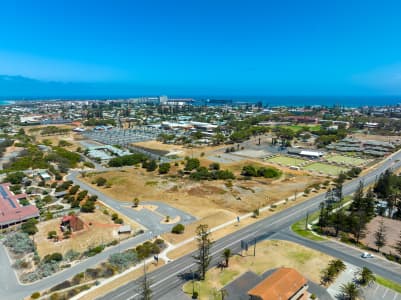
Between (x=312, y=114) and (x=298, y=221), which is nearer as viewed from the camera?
(x=298, y=221)

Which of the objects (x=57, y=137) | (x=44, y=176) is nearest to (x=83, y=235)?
(x=44, y=176)

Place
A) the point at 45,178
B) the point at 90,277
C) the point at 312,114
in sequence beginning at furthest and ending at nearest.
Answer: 1. the point at 312,114
2. the point at 45,178
3. the point at 90,277

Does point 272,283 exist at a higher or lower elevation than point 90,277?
higher

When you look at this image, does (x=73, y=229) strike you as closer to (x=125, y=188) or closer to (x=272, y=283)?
(x=125, y=188)

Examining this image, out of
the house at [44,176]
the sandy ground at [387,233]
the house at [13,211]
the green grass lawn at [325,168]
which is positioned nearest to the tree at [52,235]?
the house at [13,211]

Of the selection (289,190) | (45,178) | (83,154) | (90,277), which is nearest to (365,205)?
(289,190)

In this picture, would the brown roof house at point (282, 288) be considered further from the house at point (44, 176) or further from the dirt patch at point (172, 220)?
the house at point (44, 176)

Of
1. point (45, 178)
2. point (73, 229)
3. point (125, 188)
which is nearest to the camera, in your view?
point (73, 229)
